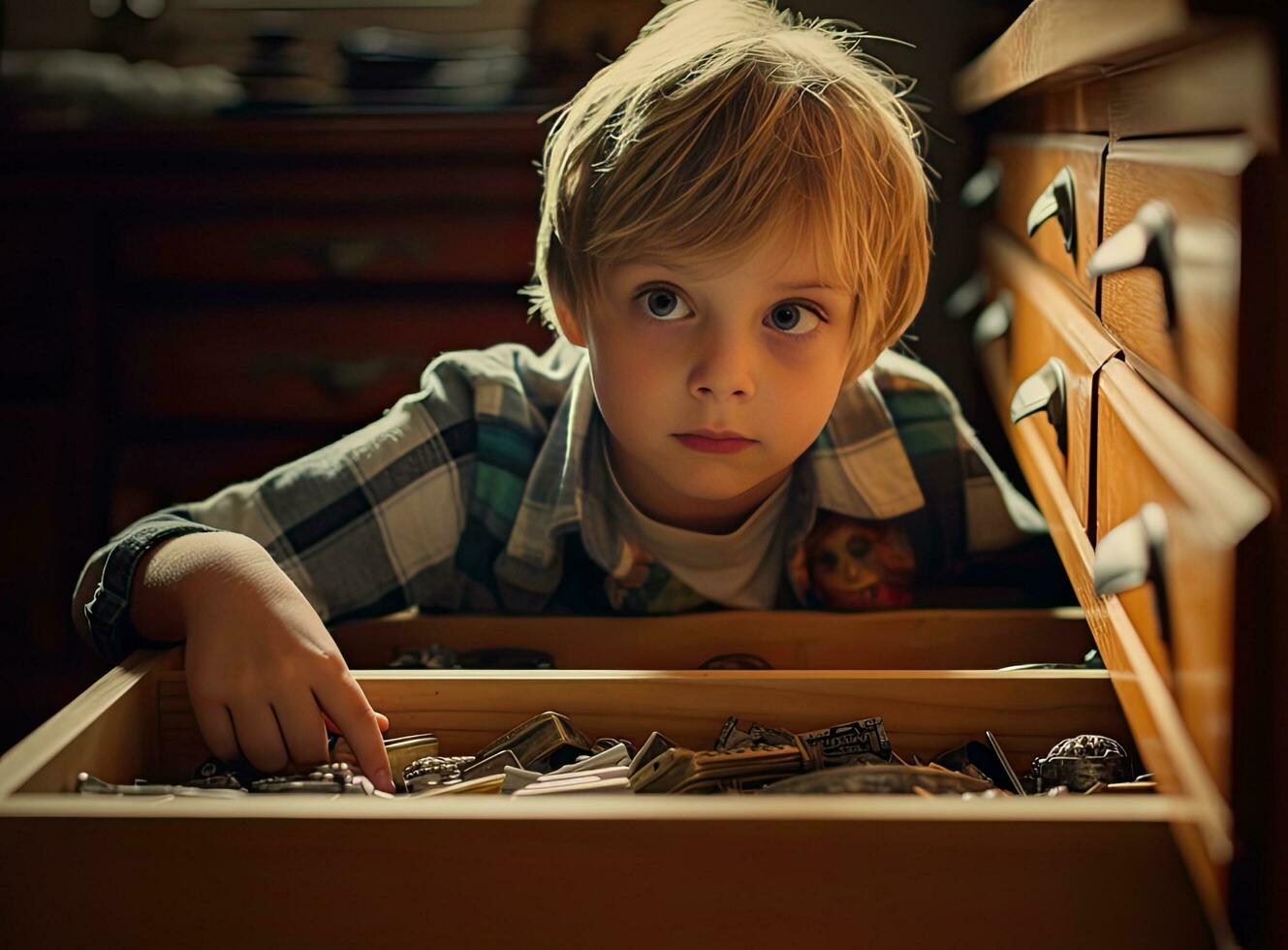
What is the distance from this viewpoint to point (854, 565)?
113 centimetres

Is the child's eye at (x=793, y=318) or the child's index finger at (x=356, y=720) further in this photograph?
the child's eye at (x=793, y=318)

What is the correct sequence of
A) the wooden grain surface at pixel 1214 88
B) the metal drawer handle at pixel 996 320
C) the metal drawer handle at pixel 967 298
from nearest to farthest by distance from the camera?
the wooden grain surface at pixel 1214 88 < the metal drawer handle at pixel 996 320 < the metal drawer handle at pixel 967 298

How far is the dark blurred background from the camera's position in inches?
66.9

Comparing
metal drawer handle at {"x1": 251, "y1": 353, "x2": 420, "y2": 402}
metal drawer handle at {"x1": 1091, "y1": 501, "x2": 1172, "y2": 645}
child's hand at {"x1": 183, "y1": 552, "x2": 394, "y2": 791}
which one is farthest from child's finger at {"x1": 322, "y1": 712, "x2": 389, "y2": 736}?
metal drawer handle at {"x1": 251, "y1": 353, "x2": 420, "y2": 402}

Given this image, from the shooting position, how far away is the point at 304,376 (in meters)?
1.75

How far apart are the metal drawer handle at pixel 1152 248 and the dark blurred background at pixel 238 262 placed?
3.58 ft

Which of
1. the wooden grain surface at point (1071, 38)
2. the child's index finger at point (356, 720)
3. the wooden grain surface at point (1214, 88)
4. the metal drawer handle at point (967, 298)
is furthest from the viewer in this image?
the metal drawer handle at point (967, 298)

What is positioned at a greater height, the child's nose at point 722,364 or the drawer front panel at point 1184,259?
the drawer front panel at point 1184,259

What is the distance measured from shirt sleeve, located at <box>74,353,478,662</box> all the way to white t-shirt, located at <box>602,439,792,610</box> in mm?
148

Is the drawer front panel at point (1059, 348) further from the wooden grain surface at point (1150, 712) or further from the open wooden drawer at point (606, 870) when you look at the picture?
the open wooden drawer at point (606, 870)

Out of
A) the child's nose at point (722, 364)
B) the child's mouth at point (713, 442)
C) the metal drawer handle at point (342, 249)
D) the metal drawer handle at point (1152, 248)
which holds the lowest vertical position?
the child's mouth at point (713, 442)

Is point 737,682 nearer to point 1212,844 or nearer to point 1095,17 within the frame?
point 1212,844

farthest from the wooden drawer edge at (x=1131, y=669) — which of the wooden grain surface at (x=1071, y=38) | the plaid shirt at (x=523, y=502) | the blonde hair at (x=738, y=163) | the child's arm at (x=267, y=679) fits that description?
the child's arm at (x=267, y=679)

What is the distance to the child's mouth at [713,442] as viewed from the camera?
990mm
